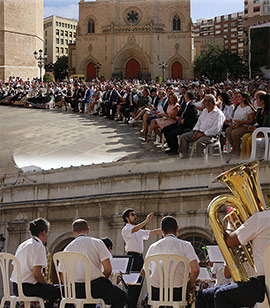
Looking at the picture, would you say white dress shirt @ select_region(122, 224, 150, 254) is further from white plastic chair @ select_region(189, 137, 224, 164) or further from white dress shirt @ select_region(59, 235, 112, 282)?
white plastic chair @ select_region(189, 137, 224, 164)

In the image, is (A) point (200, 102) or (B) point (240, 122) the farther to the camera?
(A) point (200, 102)

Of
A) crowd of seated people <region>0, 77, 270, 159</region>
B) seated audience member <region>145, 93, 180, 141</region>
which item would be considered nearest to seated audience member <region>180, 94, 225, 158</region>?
crowd of seated people <region>0, 77, 270, 159</region>

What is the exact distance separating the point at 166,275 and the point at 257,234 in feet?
2.41

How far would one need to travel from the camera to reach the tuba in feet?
9.40

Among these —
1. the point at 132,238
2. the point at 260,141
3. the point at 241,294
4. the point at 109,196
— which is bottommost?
the point at 109,196

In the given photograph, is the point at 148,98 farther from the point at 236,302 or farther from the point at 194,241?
the point at 236,302

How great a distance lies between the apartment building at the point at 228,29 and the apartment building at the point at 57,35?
15244mm

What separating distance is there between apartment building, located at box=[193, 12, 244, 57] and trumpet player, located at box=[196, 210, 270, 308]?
1911 inches

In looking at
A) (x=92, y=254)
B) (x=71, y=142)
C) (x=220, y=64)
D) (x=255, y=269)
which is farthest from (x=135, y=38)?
(x=255, y=269)

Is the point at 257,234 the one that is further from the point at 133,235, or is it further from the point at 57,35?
the point at 57,35

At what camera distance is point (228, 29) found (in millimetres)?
59094

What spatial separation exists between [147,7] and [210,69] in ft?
31.0

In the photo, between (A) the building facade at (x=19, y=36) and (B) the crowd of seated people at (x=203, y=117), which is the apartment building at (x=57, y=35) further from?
(B) the crowd of seated people at (x=203, y=117)

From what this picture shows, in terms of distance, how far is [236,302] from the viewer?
2838 mm
